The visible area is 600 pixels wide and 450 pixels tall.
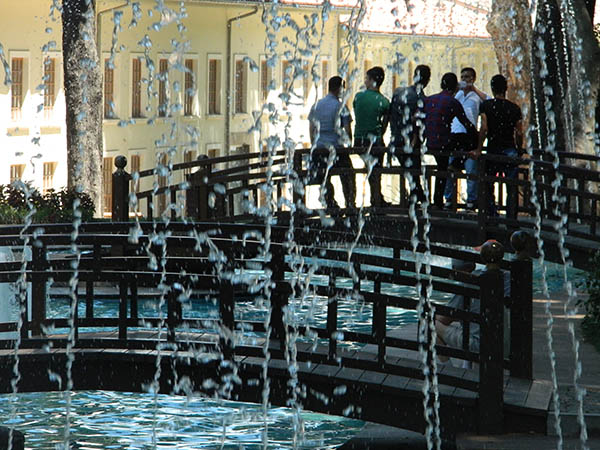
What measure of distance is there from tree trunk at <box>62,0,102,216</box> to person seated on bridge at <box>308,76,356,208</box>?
8795mm

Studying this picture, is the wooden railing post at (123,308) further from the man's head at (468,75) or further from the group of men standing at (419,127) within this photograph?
the man's head at (468,75)

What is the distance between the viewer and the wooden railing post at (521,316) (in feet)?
29.6

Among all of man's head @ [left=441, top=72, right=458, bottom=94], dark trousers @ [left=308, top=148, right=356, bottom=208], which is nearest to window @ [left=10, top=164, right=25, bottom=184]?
dark trousers @ [left=308, top=148, right=356, bottom=208]

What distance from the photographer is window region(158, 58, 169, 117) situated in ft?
126

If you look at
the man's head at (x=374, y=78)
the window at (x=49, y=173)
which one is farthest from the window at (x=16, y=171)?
the man's head at (x=374, y=78)

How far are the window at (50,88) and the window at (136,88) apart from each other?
3.39 meters

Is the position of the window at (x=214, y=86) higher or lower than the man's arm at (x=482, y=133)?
higher

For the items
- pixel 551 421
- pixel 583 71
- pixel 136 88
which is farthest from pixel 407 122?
pixel 136 88

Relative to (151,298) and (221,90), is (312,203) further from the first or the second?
(151,298)

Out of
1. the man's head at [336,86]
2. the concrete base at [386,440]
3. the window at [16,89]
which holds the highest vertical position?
the window at [16,89]

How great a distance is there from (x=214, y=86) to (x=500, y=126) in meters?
25.6

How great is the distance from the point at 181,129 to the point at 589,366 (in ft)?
107

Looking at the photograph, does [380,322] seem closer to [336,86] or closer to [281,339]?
[281,339]

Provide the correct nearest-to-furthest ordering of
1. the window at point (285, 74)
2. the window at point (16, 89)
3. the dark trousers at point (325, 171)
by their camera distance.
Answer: the dark trousers at point (325, 171) → the window at point (16, 89) → the window at point (285, 74)
